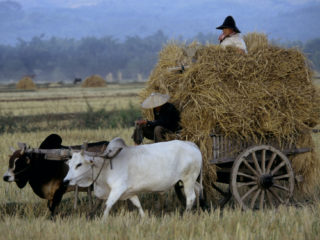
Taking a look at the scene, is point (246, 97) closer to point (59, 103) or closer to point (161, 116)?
point (161, 116)

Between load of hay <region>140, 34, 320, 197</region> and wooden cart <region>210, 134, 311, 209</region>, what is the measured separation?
0.41ft

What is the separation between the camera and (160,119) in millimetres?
7066

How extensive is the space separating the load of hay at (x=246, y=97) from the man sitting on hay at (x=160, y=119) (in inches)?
6.3

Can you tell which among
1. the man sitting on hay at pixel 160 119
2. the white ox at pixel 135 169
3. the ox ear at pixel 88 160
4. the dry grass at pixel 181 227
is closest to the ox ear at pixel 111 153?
the white ox at pixel 135 169

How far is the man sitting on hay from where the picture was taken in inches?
276

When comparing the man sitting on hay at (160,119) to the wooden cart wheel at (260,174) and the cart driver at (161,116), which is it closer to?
the cart driver at (161,116)

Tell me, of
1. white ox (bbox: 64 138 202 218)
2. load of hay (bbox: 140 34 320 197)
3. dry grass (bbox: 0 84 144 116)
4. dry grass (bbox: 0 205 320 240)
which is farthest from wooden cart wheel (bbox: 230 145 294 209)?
dry grass (bbox: 0 84 144 116)

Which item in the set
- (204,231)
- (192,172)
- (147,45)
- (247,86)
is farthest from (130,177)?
(147,45)

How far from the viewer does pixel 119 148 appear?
20.0 feet

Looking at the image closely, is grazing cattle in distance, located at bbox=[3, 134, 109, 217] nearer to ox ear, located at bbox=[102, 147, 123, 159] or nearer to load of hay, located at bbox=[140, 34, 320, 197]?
ox ear, located at bbox=[102, 147, 123, 159]

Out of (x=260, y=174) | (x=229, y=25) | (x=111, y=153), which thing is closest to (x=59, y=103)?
(x=229, y=25)

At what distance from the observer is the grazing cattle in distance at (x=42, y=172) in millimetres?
6417

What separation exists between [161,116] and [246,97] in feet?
4.02

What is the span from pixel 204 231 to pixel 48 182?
2430 mm
